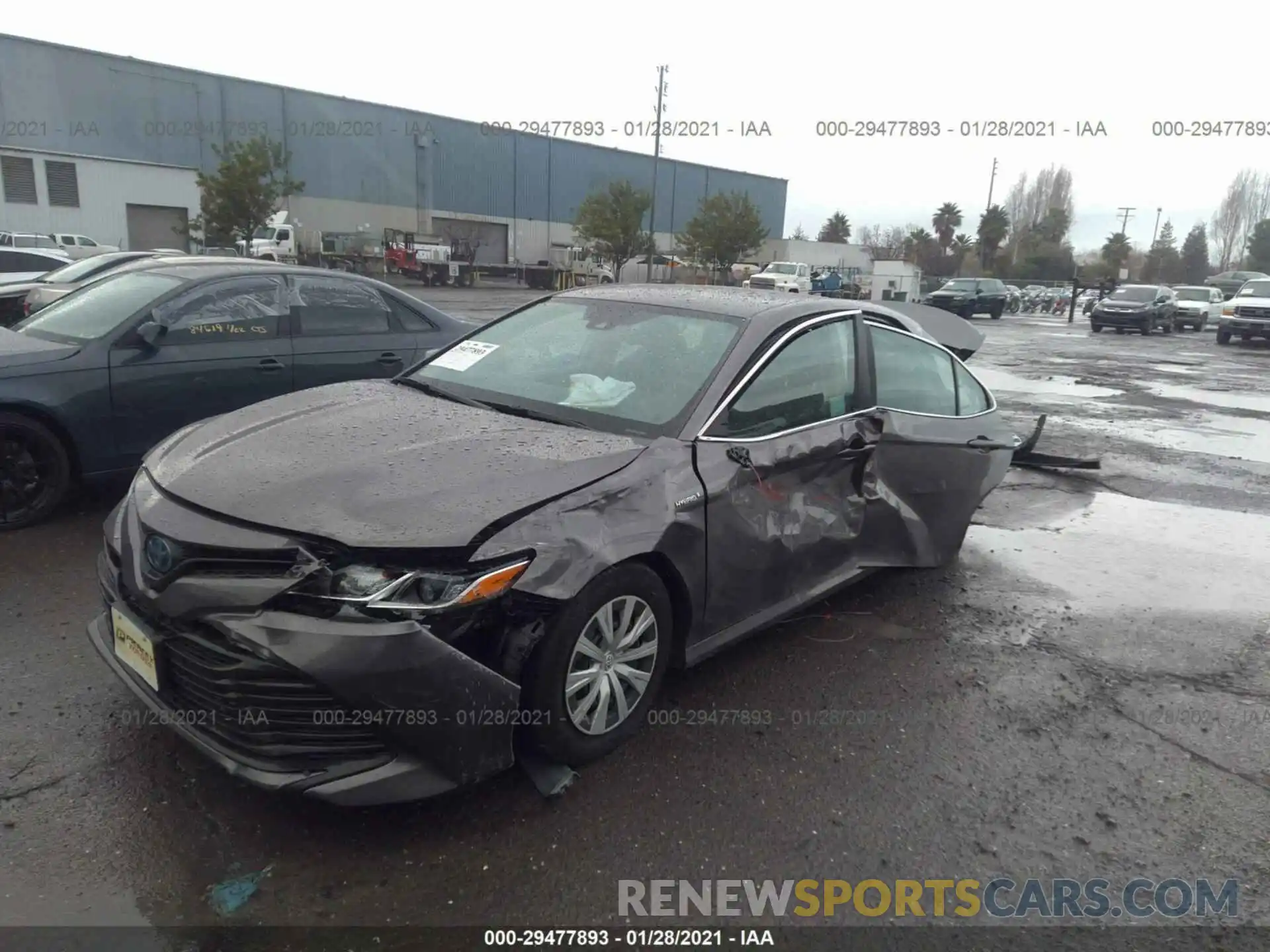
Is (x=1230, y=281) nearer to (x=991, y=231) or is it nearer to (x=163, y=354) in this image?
(x=991, y=231)

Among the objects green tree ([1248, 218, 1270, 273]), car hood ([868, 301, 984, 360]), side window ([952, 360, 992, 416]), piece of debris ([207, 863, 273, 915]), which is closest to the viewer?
piece of debris ([207, 863, 273, 915])

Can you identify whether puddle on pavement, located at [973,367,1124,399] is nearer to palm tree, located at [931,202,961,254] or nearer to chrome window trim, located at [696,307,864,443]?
chrome window trim, located at [696,307,864,443]

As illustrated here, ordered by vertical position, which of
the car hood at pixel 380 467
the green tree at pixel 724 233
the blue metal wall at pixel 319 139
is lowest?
the car hood at pixel 380 467

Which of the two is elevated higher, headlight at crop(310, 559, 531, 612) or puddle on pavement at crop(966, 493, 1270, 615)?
headlight at crop(310, 559, 531, 612)

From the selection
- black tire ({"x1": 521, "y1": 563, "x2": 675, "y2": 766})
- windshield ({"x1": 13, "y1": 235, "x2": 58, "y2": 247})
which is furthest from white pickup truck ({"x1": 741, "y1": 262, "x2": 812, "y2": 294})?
black tire ({"x1": 521, "y1": 563, "x2": 675, "y2": 766})

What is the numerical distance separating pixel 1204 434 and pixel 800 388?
898 centimetres

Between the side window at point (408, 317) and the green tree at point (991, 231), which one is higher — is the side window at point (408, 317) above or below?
below

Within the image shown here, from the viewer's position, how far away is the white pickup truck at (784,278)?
129 ft

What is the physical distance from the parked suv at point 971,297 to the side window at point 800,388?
33.1 metres

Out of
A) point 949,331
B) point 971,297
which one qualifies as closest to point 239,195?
point 971,297

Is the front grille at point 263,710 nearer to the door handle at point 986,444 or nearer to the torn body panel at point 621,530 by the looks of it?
the torn body panel at point 621,530

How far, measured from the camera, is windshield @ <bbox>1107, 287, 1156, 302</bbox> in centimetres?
2881

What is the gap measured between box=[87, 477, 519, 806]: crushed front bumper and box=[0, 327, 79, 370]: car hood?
3.07 m

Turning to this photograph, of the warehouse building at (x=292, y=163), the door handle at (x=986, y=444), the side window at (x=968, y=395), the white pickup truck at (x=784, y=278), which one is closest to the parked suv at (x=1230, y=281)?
the white pickup truck at (x=784, y=278)
